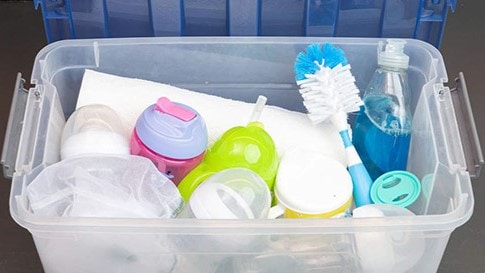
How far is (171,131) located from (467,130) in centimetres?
29

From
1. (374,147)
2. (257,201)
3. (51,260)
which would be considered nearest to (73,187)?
(51,260)

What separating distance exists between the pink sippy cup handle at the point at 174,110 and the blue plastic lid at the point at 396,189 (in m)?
0.20

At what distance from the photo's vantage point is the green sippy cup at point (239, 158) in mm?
687

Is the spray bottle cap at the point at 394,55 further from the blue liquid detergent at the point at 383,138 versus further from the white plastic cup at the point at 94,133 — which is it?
the white plastic cup at the point at 94,133

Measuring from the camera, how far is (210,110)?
778 millimetres

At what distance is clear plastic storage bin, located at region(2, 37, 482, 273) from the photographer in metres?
0.60

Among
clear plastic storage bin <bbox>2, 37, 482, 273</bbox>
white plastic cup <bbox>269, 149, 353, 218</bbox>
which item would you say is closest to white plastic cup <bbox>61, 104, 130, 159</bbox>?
clear plastic storage bin <bbox>2, 37, 482, 273</bbox>

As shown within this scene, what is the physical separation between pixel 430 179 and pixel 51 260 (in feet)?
1.23

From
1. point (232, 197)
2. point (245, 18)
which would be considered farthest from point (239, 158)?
point (245, 18)

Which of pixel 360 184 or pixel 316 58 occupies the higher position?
pixel 316 58

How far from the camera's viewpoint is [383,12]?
0.76 meters

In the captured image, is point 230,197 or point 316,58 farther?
point 316,58

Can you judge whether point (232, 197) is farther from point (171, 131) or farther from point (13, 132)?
point (13, 132)

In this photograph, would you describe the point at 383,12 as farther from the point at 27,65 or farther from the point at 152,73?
the point at 27,65
